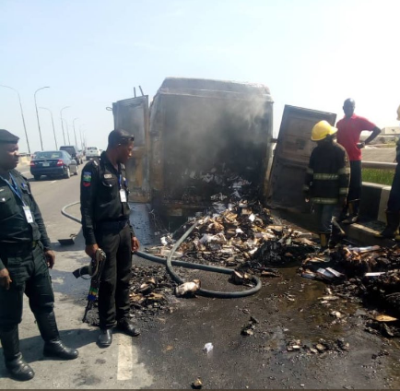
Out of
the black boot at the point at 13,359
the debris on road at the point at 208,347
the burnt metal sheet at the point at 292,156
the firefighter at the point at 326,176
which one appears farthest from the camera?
the burnt metal sheet at the point at 292,156

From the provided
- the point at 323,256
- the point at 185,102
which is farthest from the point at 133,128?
the point at 323,256

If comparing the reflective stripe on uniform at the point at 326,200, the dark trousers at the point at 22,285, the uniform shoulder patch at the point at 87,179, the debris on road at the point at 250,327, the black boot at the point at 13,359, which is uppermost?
the uniform shoulder patch at the point at 87,179

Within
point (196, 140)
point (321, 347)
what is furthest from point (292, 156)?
point (321, 347)

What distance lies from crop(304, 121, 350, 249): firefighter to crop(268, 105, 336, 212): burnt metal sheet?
3.91 feet

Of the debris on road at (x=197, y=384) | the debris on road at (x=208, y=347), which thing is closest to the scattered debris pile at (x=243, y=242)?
the debris on road at (x=208, y=347)

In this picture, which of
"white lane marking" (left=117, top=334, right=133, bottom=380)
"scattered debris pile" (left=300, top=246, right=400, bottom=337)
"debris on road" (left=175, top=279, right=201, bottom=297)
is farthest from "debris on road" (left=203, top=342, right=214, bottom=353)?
"scattered debris pile" (left=300, top=246, right=400, bottom=337)

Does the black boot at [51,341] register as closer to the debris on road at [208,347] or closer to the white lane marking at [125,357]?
the white lane marking at [125,357]

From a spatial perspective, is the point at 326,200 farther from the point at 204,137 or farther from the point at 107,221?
the point at 204,137

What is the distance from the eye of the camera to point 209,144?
8.16m

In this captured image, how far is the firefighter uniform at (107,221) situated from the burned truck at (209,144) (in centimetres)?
342

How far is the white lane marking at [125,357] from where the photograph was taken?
271 cm

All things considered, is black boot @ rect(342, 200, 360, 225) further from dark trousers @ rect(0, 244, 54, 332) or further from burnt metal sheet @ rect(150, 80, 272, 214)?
dark trousers @ rect(0, 244, 54, 332)

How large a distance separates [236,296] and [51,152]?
1751 centimetres

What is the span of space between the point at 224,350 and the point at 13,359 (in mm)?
1694
